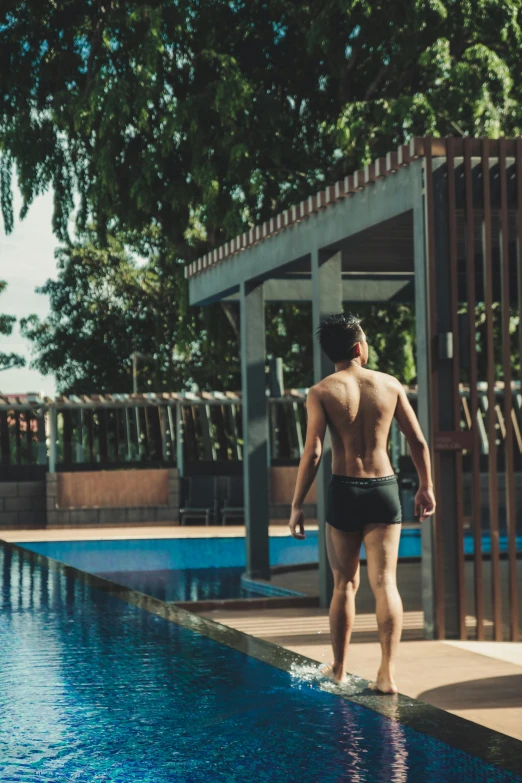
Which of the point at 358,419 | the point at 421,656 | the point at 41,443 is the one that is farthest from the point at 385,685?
the point at 41,443

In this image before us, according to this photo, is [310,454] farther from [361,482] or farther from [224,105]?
[224,105]

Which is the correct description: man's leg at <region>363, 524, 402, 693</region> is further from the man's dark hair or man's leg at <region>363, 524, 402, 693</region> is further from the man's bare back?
the man's dark hair

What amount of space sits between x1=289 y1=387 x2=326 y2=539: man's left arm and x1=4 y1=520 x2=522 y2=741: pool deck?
97cm

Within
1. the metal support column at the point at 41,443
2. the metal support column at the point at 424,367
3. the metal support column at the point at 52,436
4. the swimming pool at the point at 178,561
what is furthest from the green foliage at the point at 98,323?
the metal support column at the point at 424,367

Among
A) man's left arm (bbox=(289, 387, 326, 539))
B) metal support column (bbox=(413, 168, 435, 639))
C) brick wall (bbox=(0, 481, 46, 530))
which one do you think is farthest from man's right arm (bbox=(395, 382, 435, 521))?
brick wall (bbox=(0, 481, 46, 530))

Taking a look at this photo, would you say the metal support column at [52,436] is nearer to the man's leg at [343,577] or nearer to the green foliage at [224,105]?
the green foliage at [224,105]

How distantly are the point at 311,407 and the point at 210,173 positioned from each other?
15.1m

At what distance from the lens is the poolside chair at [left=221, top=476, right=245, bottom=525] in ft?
63.5

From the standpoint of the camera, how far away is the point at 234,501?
19594mm

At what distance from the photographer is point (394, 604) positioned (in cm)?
541

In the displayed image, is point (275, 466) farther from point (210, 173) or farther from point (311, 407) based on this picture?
point (311, 407)

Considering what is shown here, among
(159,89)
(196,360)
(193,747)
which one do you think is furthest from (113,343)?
(193,747)

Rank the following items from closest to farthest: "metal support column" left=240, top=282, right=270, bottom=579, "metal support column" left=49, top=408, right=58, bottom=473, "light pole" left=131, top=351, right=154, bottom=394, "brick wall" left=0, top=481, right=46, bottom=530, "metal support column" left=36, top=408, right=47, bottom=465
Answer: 1. "metal support column" left=240, top=282, right=270, bottom=579
2. "brick wall" left=0, top=481, right=46, bottom=530
3. "metal support column" left=49, top=408, right=58, bottom=473
4. "metal support column" left=36, top=408, right=47, bottom=465
5. "light pole" left=131, top=351, right=154, bottom=394

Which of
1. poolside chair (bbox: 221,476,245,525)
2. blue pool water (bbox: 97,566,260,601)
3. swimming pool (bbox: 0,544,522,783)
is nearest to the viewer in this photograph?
swimming pool (bbox: 0,544,522,783)
